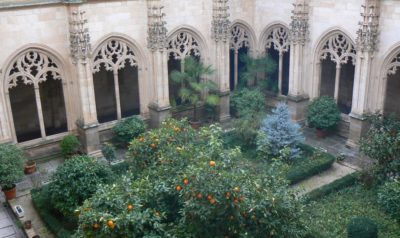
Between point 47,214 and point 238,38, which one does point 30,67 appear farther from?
point 238,38

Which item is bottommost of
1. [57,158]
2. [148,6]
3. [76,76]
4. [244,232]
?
[57,158]

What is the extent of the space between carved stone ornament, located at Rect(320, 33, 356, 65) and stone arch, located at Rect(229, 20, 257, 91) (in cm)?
395

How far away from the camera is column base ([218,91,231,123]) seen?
2125cm

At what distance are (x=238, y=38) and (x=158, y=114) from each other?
5.86 m

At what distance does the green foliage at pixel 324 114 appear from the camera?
19.0 metres

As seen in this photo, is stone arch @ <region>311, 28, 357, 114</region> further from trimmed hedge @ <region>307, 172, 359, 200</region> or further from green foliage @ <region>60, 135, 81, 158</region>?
green foliage @ <region>60, 135, 81, 158</region>

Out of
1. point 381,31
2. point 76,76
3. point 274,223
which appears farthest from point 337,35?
point 274,223

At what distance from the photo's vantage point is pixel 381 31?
1697 centimetres

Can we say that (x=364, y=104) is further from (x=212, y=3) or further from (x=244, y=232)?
(x=244, y=232)

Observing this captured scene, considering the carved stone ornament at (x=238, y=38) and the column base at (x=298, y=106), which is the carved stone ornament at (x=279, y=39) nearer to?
the carved stone ornament at (x=238, y=38)

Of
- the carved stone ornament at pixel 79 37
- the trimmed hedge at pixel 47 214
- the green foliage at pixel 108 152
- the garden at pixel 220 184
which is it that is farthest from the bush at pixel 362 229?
the carved stone ornament at pixel 79 37

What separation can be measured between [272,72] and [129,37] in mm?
7391

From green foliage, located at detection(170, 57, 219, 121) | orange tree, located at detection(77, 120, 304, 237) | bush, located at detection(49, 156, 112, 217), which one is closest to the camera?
orange tree, located at detection(77, 120, 304, 237)

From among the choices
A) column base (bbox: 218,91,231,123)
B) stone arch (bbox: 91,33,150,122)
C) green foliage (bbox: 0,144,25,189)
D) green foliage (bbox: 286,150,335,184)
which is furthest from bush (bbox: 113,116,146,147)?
green foliage (bbox: 286,150,335,184)
